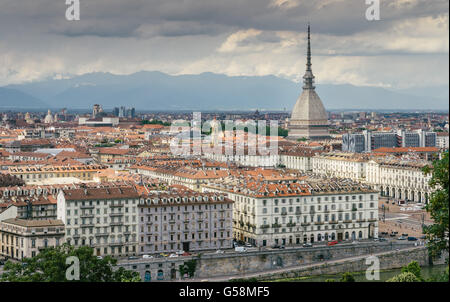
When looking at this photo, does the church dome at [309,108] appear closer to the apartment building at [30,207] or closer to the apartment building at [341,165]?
the apartment building at [341,165]

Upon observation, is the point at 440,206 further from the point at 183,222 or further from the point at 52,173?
the point at 52,173

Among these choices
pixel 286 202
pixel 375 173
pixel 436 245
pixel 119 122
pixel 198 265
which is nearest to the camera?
pixel 436 245

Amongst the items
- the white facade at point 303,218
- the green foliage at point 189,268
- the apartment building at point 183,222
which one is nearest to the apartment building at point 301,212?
the white facade at point 303,218

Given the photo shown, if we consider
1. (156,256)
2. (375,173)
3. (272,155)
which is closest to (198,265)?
(156,256)

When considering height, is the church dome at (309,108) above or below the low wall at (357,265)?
above

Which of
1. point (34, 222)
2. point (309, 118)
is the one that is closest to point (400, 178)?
point (34, 222)
